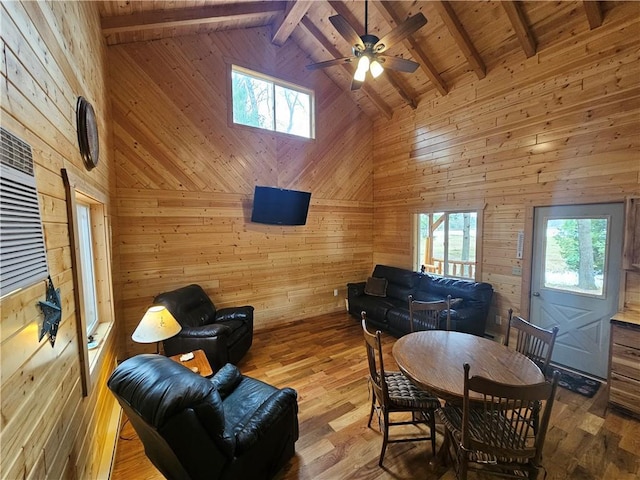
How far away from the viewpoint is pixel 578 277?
11.4 feet

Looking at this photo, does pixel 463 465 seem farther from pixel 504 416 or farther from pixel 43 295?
pixel 43 295

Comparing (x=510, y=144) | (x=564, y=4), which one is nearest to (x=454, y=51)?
(x=564, y=4)

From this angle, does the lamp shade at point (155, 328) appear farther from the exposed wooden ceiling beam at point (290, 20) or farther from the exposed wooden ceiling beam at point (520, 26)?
the exposed wooden ceiling beam at point (520, 26)

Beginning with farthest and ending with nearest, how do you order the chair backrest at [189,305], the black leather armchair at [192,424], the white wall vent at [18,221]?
the chair backrest at [189,305] → the black leather armchair at [192,424] → the white wall vent at [18,221]

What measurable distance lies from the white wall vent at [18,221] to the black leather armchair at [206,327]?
2288 mm

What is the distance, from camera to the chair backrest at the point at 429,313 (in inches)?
115

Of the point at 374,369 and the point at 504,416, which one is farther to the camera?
the point at 374,369

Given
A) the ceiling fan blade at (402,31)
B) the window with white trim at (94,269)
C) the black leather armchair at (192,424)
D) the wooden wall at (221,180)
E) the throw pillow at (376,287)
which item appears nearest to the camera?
the black leather armchair at (192,424)

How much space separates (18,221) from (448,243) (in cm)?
522

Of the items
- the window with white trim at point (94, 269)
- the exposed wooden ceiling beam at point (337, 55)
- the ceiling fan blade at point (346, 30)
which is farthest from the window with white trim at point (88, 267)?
the exposed wooden ceiling beam at point (337, 55)

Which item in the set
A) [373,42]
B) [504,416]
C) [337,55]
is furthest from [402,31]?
[504,416]

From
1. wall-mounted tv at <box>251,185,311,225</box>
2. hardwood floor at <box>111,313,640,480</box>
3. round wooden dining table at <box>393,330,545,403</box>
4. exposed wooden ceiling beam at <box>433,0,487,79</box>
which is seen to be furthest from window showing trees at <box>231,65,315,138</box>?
round wooden dining table at <box>393,330,545,403</box>

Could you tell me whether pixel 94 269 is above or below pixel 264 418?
above

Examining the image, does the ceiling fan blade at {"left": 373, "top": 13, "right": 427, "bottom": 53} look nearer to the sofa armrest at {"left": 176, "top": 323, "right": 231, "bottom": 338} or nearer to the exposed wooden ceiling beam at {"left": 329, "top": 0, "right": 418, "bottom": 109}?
the exposed wooden ceiling beam at {"left": 329, "top": 0, "right": 418, "bottom": 109}
